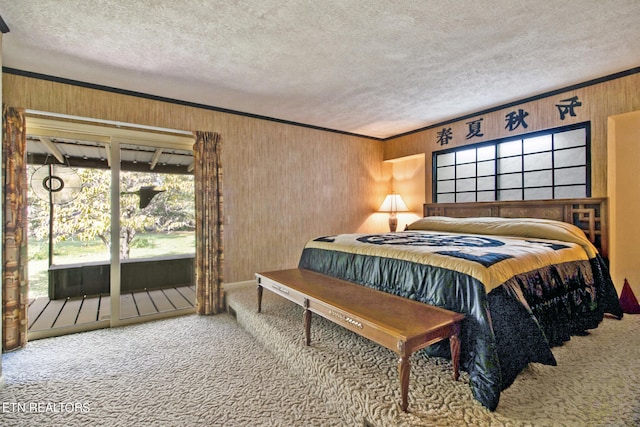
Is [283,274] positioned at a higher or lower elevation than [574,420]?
higher

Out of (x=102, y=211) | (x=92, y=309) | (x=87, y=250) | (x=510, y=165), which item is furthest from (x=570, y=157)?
(x=92, y=309)

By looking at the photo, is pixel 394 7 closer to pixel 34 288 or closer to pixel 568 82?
pixel 568 82

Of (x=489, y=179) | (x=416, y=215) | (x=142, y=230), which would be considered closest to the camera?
(x=142, y=230)

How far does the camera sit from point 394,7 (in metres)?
1.86

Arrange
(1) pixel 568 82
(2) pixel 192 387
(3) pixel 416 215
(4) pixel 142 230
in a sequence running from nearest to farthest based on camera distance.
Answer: (2) pixel 192 387
(1) pixel 568 82
(4) pixel 142 230
(3) pixel 416 215

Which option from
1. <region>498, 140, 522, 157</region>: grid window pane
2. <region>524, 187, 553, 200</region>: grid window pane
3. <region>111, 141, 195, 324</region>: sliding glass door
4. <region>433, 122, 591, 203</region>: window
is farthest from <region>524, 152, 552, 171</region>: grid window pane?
<region>111, 141, 195, 324</region>: sliding glass door

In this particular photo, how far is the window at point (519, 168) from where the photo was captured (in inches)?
125

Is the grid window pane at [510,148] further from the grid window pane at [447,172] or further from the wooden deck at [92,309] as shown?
the wooden deck at [92,309]

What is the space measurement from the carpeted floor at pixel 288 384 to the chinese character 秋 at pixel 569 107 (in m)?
2.05

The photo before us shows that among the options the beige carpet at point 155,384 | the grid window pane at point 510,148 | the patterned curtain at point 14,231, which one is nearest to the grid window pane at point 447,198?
the grid window pane at point 510,148

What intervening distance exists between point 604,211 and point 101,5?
443 cm

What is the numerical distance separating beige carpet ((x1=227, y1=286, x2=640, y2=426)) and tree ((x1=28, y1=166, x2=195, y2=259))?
2038 mm

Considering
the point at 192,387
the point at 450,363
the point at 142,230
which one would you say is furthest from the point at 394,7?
the point at 142,230

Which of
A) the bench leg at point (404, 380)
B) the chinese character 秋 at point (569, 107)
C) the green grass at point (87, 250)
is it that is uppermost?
the chinese character 秋 at point (569, 107)
